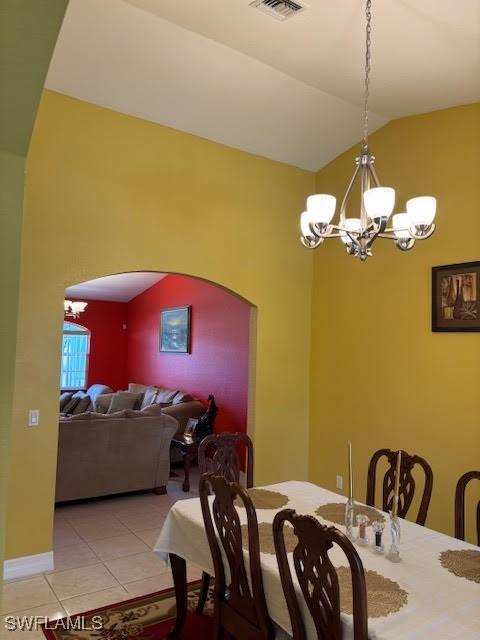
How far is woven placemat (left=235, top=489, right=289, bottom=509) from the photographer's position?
2576 millimetres

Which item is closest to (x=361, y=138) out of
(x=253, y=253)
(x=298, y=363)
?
(x=253, y=253)

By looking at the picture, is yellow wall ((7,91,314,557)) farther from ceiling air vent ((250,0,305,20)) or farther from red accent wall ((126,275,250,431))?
Result: ceiling air vent ((250,0,305,20))

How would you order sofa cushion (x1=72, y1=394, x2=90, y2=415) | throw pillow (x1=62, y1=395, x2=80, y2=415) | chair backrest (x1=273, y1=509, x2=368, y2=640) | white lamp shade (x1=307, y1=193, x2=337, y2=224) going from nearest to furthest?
1. chair backrest (x1=273, y1=509, x2=368, y2=640)
2. white lamp shade (x1=307, y1=193, x2=337, y2=224)
3. sofa cushion (x1=72, y1=394, x2=90, y2=415)
4. throw pillow (x1=62, y1=395, x2=80, y2=415)

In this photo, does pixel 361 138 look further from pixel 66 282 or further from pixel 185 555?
pixel 185 555

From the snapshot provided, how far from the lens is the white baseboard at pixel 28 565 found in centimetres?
315

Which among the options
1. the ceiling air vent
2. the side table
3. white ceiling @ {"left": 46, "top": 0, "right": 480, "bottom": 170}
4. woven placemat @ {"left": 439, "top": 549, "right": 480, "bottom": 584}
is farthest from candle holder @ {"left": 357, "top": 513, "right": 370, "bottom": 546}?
the side table

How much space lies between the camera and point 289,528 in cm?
222

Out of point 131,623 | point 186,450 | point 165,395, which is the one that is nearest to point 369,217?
point 131,623

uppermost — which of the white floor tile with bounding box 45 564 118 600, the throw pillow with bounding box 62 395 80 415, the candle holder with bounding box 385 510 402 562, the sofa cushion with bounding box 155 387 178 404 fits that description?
the sofa cushion with bounding box 155 387 178 404

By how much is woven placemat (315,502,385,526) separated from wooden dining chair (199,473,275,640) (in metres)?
0.62

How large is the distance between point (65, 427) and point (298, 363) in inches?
92.1

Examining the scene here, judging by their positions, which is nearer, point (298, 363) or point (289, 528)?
point (289, 528)

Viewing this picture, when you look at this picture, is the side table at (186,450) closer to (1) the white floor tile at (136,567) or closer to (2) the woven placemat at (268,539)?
(1) the white floor tile at (136,567)

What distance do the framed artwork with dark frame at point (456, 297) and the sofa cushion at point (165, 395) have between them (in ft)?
14.2
